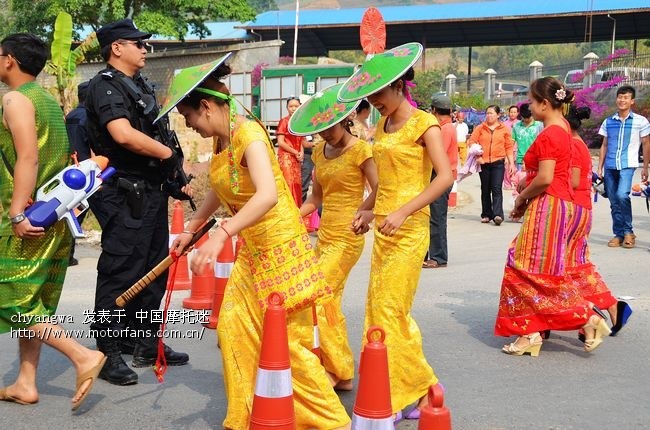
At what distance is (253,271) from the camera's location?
3.84m

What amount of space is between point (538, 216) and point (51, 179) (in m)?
3.19

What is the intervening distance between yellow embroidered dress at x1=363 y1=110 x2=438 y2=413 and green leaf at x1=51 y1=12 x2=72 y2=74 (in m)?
12.2

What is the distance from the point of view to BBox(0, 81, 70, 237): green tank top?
445cm

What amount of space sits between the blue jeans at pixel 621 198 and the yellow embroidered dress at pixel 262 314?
24.4 ft

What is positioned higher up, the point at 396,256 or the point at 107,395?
the point at 396,256

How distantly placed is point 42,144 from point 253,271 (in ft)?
5.01

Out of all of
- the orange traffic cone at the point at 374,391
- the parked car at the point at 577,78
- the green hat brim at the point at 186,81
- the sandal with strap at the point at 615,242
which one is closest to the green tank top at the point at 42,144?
the green hat brim at the point at 186,81

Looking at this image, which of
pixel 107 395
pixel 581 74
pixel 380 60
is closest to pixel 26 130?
pixel 107 395

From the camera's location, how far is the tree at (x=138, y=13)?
114 feet

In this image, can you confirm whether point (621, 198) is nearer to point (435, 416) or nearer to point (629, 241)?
point (629, 241)

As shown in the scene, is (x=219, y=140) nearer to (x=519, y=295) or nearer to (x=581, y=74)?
(x=519, y=295)

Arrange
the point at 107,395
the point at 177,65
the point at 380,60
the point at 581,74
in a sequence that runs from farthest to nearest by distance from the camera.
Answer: the point at 581,74 → the point at 177,65 → the point at 107,395 → the point at 380,60

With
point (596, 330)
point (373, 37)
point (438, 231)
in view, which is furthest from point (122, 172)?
point (438, 231)

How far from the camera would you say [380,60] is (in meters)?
4.30
